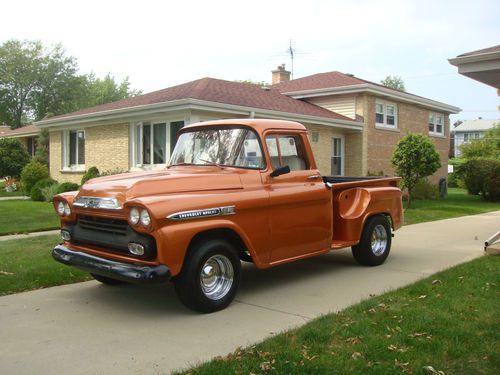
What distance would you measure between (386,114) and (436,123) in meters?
5.47

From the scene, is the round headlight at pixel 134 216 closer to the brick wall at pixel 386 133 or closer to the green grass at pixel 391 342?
the green grass at pixel 391 342

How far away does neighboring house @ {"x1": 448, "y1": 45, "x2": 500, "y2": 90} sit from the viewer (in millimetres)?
10281

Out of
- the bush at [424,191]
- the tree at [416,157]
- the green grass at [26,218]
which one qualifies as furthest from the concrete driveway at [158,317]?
the bush at [424,191]

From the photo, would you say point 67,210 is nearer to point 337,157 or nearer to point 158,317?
point 158,317

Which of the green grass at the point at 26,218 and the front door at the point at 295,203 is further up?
the front door at the point at 295,203

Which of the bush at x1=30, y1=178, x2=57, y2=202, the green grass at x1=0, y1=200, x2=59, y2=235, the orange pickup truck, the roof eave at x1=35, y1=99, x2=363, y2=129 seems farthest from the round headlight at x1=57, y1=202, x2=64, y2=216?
Result: the bush at x1=30, y1=178, x2=57, y2=202

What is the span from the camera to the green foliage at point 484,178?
22.0m

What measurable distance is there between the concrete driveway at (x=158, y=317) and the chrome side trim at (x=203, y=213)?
103 cm

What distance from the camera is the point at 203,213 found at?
5.33m

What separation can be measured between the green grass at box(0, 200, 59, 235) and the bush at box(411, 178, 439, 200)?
14.9m

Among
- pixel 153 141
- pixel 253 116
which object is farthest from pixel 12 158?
pixel 253 116

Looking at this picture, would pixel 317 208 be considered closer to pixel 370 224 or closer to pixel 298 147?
pixel 298 147

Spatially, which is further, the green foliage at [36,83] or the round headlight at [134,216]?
the green foliage at [36,83]

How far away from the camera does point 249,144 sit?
249 inches
